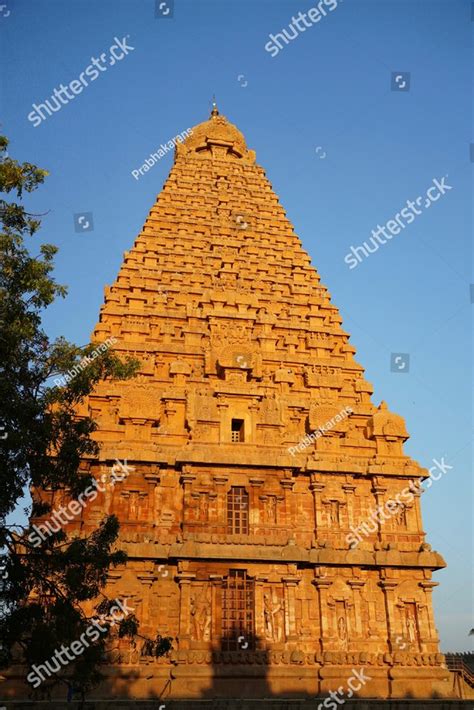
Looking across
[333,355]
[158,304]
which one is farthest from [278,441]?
[158,304]

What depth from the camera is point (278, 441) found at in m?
29.1

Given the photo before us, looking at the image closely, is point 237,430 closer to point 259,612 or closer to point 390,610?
point 259,612

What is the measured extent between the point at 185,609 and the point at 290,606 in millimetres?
3925

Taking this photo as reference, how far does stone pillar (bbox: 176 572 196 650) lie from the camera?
23.9m

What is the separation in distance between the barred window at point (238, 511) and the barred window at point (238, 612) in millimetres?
1917

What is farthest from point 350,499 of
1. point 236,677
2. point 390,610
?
point 236,677

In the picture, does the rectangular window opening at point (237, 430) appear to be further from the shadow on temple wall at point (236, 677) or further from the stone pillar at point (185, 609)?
the shadow on temple wall at point (236, 677)

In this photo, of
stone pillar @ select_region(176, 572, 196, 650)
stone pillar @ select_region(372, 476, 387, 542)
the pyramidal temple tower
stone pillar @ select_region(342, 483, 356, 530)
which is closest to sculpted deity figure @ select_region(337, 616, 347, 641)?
the pyramidal temple tower

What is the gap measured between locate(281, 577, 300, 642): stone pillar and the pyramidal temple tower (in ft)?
0.17

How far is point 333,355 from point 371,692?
51.8 feet

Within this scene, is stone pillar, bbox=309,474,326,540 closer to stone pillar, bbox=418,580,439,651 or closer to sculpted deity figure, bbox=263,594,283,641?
sculpted deity figure, bbox=263,594,283,641

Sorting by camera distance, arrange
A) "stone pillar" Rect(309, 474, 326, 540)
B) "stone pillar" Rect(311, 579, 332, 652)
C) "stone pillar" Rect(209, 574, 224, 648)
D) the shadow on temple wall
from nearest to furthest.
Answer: the shadow on temple wall < "stone pillar" Rect(209, 574, 224, 648) < "stone pillar" Rect(311, 579, 332, 652) < "stone pillar" Rect(309, 474, 326, 540)

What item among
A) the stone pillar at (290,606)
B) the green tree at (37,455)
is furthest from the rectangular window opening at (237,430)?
the green tree at (37,455)

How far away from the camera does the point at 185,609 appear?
24500 mm
